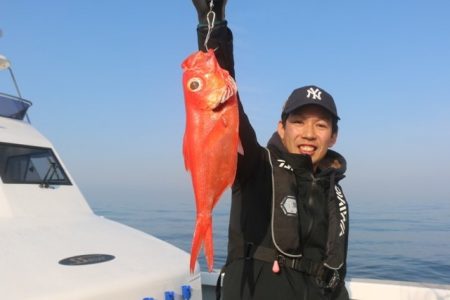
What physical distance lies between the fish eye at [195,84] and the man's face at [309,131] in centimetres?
94

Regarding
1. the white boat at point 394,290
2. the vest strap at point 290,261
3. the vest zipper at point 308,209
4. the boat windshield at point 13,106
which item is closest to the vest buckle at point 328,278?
the vest strap at point 290,261

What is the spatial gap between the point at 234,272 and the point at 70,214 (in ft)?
10.6

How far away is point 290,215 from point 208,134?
2.83 feet

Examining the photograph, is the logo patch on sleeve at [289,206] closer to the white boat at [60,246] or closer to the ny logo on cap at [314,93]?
the ny logo on cap at [314,93]

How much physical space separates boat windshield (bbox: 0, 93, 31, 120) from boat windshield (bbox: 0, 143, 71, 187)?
75cm

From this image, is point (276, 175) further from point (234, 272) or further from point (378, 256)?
point (378, 256)

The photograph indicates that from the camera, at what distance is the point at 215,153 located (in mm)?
1935

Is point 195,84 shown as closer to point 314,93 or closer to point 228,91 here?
point 228,91

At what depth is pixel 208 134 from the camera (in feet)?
6.28

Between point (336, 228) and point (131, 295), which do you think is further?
point (131, 295)

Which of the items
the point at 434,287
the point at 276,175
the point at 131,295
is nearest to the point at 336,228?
the point at 276,175

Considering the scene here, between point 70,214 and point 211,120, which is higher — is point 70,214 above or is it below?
below

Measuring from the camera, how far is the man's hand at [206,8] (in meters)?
2.16

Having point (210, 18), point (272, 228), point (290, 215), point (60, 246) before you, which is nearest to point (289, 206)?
point (290, 215)
